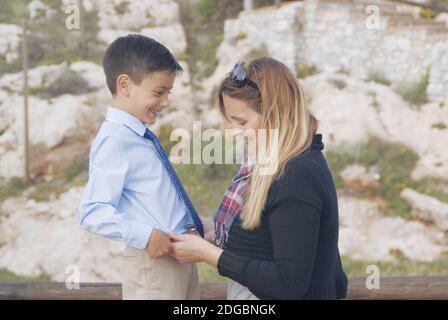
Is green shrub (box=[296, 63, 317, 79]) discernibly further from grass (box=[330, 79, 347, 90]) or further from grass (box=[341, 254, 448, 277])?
grass (box=[341, 254, 448, 277])

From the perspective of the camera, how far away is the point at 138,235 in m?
2.05

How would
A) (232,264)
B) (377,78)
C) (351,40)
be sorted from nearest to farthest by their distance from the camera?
(232,264), (377,78), (351,40)

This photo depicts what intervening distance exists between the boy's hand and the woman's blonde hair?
303mm

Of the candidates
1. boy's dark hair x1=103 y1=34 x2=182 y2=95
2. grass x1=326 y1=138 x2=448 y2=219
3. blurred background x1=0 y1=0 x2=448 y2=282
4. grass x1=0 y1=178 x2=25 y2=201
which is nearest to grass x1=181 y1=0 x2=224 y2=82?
blurred background x1=0 y1=0 x2=448 y2=282

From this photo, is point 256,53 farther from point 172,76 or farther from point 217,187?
point 172,76

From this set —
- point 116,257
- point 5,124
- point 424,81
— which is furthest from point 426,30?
point 5,124

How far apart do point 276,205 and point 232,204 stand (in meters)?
0.20

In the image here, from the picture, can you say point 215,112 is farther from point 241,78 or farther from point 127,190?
point 241,78

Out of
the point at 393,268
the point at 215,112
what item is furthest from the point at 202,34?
the point at 393,268

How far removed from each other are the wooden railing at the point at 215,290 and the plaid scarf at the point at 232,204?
1.64 m

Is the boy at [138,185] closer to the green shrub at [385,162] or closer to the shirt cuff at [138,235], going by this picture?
the shirt cuff at [138,235]

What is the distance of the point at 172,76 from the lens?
2270mm

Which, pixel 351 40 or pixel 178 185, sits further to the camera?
pixel 351 40

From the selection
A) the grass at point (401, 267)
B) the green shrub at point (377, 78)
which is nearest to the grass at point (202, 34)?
the green shrub at point (377, 78)
